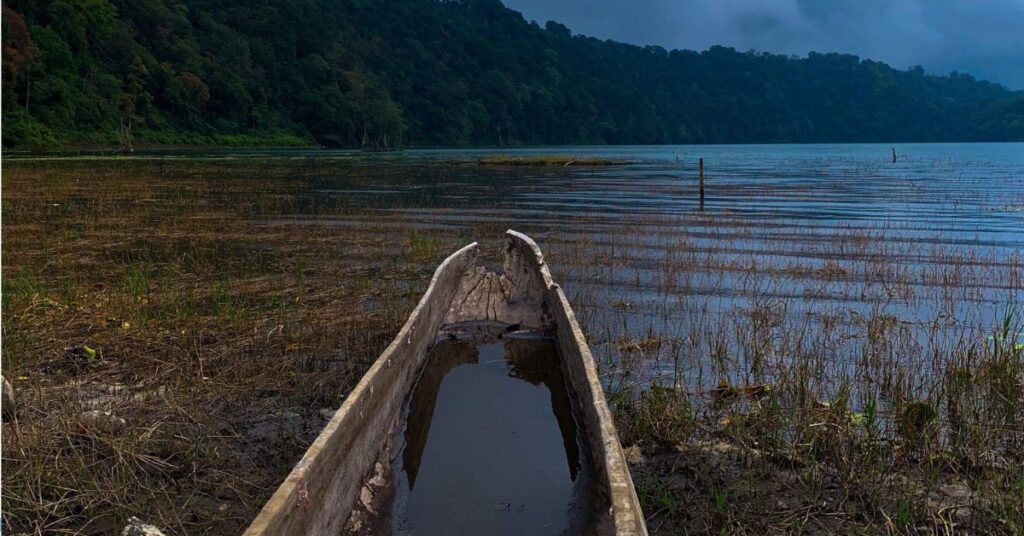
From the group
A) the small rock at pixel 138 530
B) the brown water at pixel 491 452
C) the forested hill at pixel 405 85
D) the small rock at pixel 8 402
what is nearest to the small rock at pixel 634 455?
the brown water at pixel 491 452

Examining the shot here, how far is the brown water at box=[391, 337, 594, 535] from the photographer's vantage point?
391cm

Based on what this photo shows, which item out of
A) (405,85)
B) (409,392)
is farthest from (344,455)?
(405,85)

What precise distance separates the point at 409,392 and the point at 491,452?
88cm

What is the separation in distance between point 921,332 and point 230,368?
22.2 ft

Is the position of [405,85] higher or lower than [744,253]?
higher

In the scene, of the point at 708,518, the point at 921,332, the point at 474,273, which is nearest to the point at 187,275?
the point at 474,273

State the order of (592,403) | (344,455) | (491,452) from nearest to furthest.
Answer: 1. (344,455)
2. (592,403)
3. (491,452)

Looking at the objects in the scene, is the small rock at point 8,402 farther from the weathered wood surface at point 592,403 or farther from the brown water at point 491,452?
the weathered wood surface at point 592,403

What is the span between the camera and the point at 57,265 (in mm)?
9828

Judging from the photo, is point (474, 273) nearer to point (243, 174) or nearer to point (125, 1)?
point (243, 174)

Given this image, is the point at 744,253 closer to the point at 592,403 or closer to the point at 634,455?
the point at 634,455

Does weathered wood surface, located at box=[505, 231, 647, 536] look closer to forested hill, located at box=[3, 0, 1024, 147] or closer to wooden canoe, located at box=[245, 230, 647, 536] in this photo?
wooden canoe, located at box=[245, 230, 647, 536]

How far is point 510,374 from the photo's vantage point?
20.9 ft

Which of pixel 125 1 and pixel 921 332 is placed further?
pixel 125 1
